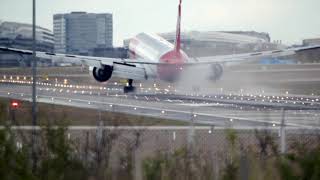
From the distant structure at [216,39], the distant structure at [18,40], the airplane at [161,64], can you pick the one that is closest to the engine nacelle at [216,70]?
the airplane at [161,64]

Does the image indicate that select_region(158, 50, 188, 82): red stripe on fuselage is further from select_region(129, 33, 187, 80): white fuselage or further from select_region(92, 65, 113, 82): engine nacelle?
select_region(92, 65, 113, 82): engine nacelle

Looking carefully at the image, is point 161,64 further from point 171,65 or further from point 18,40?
point 18,40

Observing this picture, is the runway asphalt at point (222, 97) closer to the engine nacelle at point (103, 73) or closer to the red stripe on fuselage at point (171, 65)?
the engine nacelle at point (103, 73)

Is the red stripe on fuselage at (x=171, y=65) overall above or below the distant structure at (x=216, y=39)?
below

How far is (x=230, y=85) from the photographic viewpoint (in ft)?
244

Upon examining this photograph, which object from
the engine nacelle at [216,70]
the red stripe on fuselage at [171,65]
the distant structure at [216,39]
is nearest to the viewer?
the red stripe on fuselage at [171,65]

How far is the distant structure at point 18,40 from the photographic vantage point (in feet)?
410

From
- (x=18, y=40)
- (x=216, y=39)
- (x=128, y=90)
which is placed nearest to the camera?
(x=128, y=90)

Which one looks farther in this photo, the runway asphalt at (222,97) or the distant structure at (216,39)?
the distant structure at (216,39)

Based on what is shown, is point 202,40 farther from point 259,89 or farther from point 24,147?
point 24,147

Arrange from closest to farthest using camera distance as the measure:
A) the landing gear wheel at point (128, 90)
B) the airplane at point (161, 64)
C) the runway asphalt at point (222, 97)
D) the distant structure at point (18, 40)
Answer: the runway asphalt at point (222, 97)
the airplane at point (161, 64)
the landing gear wheel at point (128, 90)
the distant structure at point (18, 40)

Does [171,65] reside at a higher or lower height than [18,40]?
lower

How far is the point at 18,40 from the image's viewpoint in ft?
437

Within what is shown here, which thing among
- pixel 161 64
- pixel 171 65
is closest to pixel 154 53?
pixel 171 65
